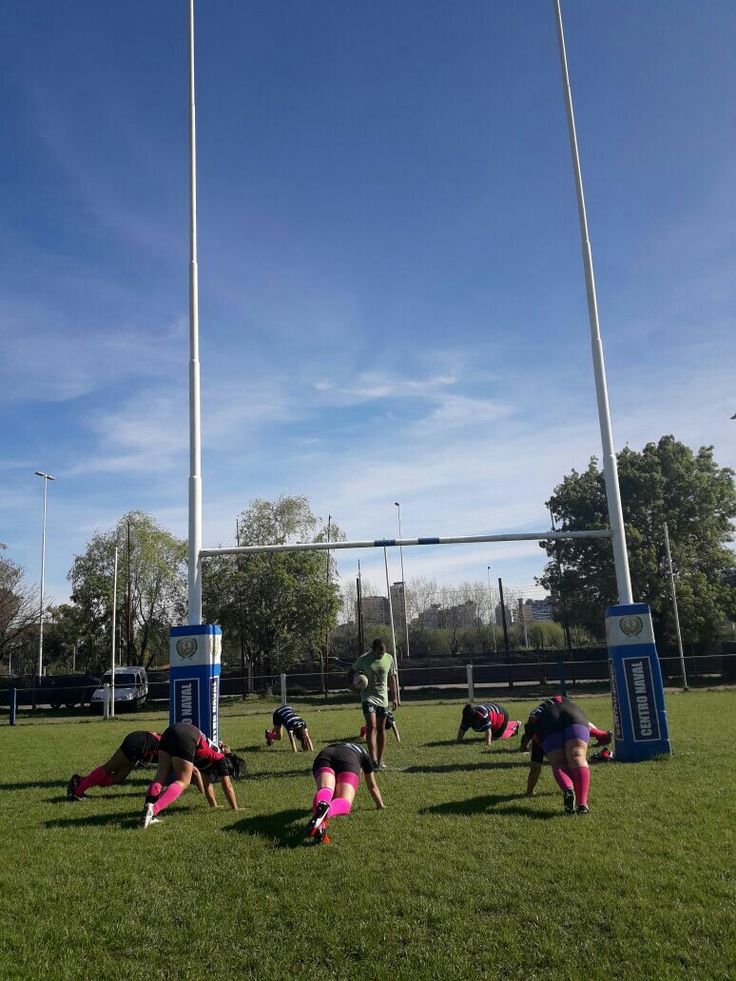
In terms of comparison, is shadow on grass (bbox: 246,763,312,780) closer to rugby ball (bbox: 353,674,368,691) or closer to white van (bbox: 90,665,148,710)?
rugby ball (bbox: 353,674,368,691)

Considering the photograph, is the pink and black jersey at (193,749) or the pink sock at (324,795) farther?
the pink and black jersey at (193,749)

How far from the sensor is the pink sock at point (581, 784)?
7.91 m

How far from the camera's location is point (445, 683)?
3406 cm

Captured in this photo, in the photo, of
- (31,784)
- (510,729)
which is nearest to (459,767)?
(510,729)

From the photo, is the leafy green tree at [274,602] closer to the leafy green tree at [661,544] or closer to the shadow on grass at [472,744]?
the leafy green tree at [661,544]

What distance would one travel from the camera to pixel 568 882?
18.2 ft

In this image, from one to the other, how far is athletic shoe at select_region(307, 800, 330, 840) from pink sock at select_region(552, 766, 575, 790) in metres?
2.66

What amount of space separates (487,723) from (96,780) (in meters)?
7.04

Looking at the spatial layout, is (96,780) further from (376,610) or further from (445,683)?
(376,610)

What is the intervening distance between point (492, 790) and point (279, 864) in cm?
382

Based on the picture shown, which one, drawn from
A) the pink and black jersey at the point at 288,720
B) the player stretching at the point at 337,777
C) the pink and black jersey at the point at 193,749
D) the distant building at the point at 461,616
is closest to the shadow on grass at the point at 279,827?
the player stretching at the point at 337,777

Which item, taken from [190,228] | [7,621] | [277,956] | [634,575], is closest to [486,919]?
[277,956]

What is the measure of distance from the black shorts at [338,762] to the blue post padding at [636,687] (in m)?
5.51

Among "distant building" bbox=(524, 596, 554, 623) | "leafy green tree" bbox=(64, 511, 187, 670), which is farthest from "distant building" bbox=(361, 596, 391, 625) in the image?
"leafy green tree" bbox=(64, 511, 187, 670)
